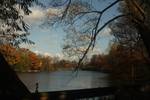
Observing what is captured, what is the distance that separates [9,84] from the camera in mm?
6855

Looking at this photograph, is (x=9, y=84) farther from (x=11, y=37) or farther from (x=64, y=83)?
(x=64, y=83)

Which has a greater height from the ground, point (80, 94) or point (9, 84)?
point (9, 84)

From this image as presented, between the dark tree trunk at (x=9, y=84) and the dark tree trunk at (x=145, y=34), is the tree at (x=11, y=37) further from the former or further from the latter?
the dark tree trunk at (x=145, y=34)

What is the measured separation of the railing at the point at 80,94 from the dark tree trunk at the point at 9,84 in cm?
135

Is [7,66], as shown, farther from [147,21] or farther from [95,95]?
[147,21]

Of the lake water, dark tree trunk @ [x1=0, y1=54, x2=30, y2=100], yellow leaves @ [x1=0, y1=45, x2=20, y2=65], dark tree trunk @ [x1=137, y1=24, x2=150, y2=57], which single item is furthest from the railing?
the lake water

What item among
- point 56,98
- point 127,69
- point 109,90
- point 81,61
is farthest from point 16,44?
point 127,69

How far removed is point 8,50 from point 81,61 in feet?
16.5

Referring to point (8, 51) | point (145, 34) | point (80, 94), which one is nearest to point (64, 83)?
point (145, 34)

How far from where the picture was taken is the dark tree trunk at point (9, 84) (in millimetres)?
6770

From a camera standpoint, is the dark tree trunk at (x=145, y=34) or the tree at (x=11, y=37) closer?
the tree at (x=11, y=37)

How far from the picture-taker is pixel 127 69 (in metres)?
41.4

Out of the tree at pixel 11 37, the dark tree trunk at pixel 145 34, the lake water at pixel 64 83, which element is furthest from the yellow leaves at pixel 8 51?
the lake water at pixel 64 83

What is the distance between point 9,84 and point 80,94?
367 cm
